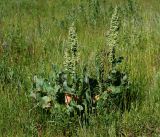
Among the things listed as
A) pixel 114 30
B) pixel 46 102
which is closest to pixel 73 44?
pixel 114 30

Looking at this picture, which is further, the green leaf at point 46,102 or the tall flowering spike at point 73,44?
the green leaf at point 46,102

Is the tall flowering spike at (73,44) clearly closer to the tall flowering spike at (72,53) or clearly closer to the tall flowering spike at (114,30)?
the tall flowering spike at (72,53)

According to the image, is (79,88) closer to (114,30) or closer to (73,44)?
(73,44)

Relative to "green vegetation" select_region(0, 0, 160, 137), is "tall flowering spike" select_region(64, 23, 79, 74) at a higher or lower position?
higher

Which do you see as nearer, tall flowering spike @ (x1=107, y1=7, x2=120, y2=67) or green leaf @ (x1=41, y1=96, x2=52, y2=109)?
tall flowering spike @ (x1=107, y1=7, x2=120, y2=67)

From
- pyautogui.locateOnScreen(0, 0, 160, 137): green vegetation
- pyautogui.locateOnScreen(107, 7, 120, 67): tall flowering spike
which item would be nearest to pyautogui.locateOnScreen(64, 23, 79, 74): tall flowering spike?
pyautogui.locateOnScreen(0, 0, 160, 137): green vegetation

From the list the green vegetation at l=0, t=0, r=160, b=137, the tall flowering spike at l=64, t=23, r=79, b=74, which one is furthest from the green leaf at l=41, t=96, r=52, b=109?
the tall flowering spike at l=64, t=23, r=79, b=74

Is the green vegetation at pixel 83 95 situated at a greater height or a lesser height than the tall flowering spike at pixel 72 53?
lesser

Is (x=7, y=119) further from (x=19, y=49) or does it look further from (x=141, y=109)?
(x=19, y=49)

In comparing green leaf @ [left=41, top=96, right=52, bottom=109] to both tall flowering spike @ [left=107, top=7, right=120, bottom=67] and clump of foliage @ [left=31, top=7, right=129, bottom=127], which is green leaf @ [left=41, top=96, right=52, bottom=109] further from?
tall flowering spike @ [left=107, top=7, right=120, bottom=67]

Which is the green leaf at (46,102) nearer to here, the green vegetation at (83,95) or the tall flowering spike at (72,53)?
the green vegetation at (83,95)

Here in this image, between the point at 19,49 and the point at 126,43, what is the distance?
149 centimetres

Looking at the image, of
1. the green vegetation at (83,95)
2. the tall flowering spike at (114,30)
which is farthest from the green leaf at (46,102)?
the tall flowering spike at (114,30)

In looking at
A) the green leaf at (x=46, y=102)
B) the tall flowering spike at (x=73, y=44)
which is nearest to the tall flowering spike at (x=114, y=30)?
the tall flowering spike at (x=73, y=44)
